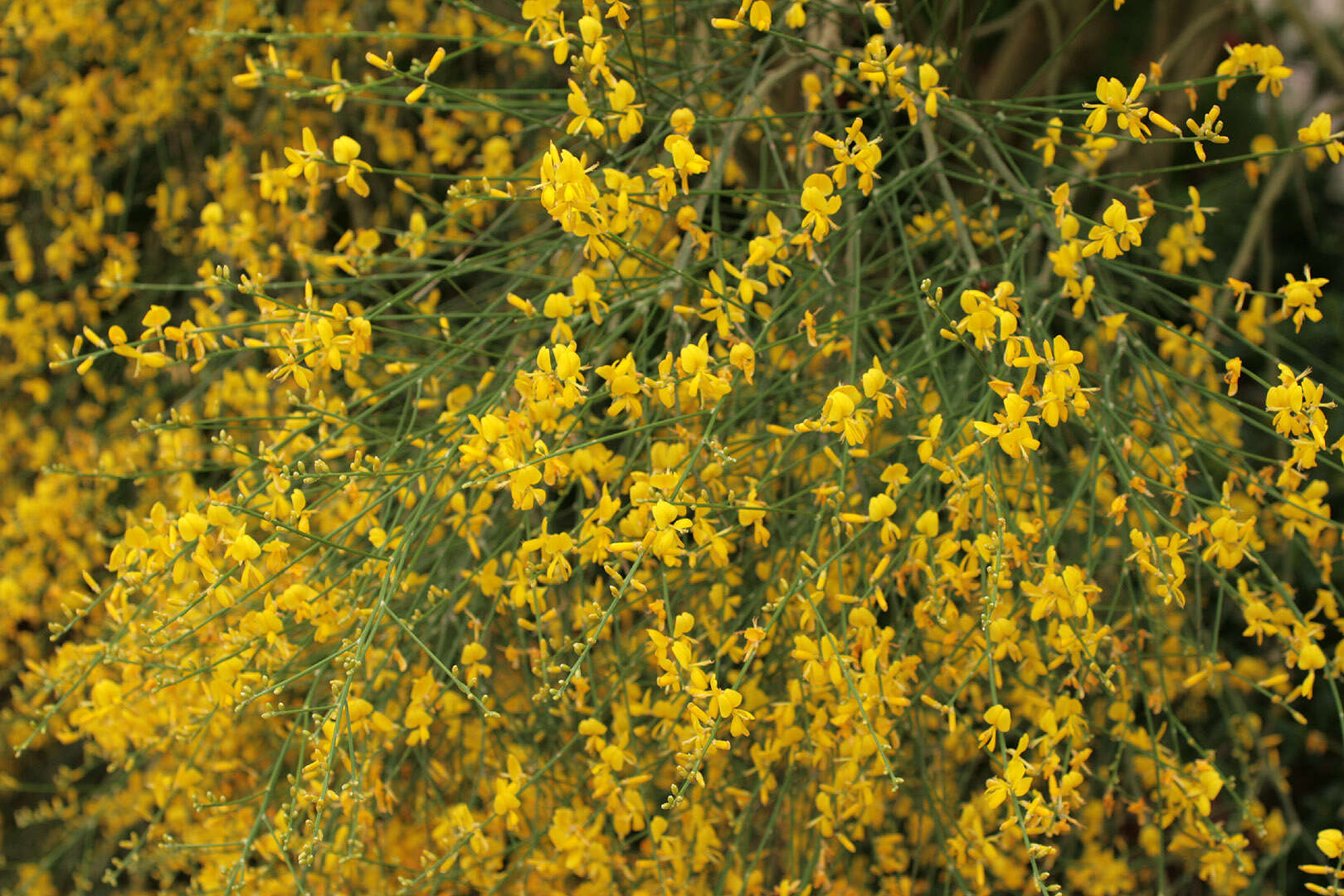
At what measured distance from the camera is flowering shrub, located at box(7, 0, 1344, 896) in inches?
45.0

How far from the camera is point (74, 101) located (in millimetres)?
2438

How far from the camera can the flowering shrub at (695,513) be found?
45.0 inches

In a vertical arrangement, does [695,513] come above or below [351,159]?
below

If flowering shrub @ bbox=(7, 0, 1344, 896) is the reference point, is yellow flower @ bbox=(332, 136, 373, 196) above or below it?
above

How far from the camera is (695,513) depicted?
1.16 meters

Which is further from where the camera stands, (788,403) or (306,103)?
(306,103)

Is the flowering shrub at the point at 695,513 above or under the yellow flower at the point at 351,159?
under

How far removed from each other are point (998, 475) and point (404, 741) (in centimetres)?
94

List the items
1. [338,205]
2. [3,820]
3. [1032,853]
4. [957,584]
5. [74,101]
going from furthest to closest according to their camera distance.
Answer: [3,820] → [338,205] → [74,101] → [957,584] → [1032,853]

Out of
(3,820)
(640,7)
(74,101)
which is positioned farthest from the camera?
(3,820)

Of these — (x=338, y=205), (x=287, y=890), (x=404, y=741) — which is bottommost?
(x=287, y=890)

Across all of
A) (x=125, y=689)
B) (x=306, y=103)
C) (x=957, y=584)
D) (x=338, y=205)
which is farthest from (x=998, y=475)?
(x=338, y=205)

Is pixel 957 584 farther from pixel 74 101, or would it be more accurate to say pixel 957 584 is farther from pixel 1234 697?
pixel 74 101

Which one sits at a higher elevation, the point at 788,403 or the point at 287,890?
the point at 788,403
